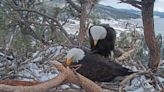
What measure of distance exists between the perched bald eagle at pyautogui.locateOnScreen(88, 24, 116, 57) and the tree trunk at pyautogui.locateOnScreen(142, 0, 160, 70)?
0.47 meters

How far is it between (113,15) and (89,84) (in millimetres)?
3926

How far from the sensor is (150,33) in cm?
317

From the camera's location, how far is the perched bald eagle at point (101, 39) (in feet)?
8.85

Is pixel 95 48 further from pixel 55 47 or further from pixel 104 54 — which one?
pixel 55 47

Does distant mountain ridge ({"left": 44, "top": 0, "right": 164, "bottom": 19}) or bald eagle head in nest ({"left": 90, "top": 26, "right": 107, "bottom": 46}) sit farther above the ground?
bald eagle head in nest ({"left": 90, "top": 26, "right": 107, "bottom": 46})

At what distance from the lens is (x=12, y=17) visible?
4.33 m

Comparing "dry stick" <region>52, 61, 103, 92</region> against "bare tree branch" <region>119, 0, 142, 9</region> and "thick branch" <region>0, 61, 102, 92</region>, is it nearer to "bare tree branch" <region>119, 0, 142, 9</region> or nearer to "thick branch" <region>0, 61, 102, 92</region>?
"thick branch" <region>0, 61, 102, 92</region>

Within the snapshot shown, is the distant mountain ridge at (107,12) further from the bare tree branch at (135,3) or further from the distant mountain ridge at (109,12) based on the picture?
the bare tree branch at (135,3)

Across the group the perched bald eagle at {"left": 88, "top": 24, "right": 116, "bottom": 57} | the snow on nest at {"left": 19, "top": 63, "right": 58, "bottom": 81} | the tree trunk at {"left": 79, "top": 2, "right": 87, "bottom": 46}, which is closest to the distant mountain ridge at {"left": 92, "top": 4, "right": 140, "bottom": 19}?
the tree trunk at {"left": 79, "top": 2, "right": 87, "bottom": 46}

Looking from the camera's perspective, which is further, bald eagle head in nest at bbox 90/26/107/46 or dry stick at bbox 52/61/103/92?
bald eagle head in nest at bbox 90/26/107/46

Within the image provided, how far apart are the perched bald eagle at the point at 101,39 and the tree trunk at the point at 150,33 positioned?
0.47 m

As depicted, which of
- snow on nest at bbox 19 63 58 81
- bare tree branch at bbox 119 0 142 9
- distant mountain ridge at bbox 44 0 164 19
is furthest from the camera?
distant mountain ridge at bbox 44 0 164 19

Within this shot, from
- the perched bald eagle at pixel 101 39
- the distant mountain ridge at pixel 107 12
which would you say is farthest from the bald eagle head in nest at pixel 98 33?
the distant mountain ridge at pixel 107 12

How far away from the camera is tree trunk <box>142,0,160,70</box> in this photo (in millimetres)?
3139
